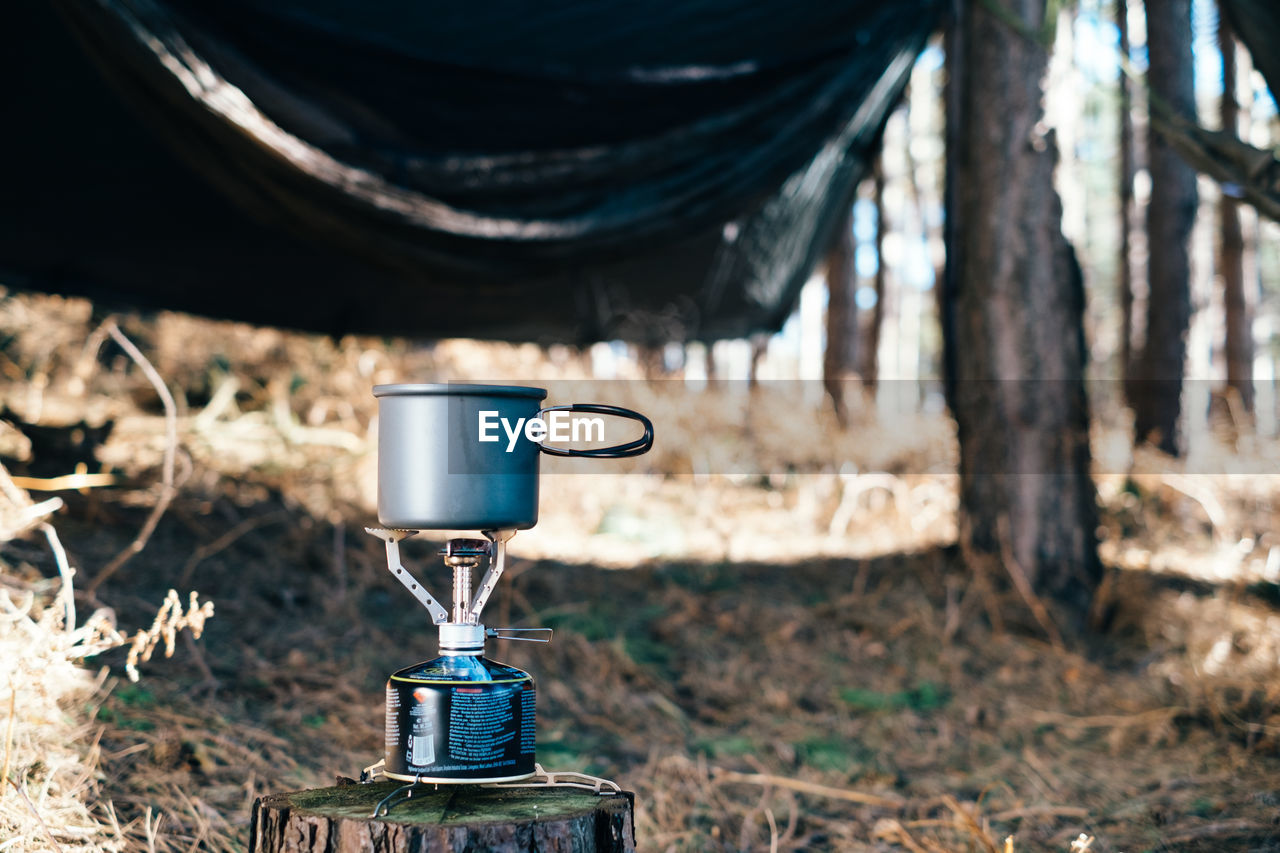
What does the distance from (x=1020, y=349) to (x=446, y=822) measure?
2.78 meters

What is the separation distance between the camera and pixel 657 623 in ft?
10.6

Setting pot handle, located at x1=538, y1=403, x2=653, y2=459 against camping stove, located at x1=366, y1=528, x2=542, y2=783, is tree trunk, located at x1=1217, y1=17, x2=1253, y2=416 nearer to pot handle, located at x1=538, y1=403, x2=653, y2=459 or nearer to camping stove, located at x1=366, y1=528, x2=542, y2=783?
pot handle, located at x1=538, y1=403, x2=653, y2=459

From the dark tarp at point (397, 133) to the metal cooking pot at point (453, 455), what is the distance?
1.20m

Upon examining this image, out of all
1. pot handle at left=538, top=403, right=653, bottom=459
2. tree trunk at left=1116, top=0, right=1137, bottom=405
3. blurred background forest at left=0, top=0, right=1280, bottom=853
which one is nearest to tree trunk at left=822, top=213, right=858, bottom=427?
blurred background forest at left=0, top=0, right=1280, bottom=853

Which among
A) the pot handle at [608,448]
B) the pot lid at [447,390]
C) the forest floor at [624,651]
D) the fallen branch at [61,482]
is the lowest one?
the forest floor at [624,651]

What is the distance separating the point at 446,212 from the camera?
244 cm

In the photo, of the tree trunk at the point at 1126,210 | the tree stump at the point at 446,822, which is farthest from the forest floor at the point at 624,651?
the tree trunk at the point at 1126,210

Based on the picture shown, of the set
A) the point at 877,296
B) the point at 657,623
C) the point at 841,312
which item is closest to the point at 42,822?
A: the point at 657,623

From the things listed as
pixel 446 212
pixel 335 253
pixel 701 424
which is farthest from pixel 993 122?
pixel 701 424

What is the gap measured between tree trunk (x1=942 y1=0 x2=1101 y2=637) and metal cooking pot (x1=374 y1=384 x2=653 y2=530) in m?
2.44

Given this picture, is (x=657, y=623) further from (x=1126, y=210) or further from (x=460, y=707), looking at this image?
(x=1126, y=210)

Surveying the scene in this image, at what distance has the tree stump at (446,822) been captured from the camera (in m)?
1.13

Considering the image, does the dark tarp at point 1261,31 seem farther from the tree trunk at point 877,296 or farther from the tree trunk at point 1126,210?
the tree trunk at point 877,296

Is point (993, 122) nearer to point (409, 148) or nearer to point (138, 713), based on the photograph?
point (409, 148)
